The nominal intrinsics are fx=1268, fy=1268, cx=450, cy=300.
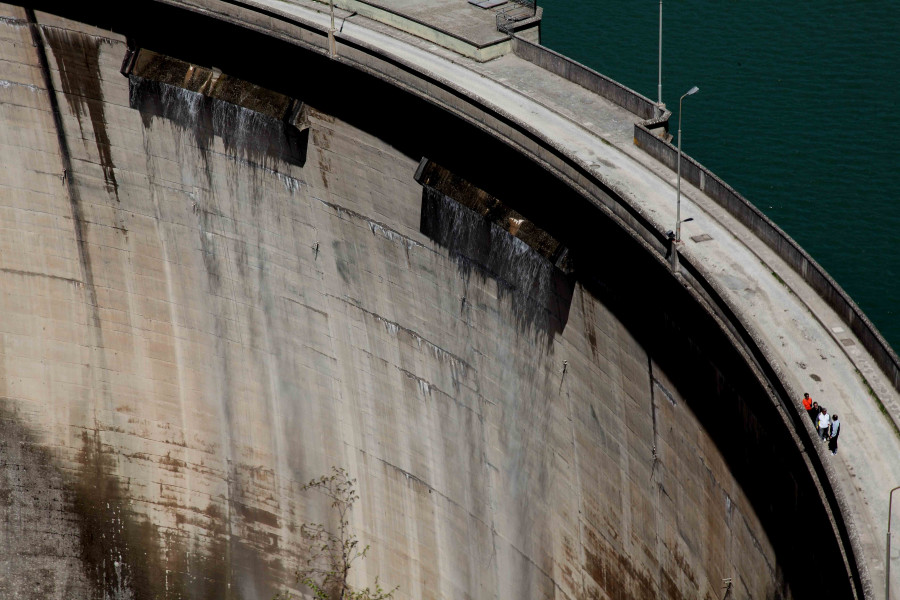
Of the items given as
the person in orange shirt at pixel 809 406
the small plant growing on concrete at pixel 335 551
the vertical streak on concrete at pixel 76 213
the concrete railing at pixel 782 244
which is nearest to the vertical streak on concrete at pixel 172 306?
the vertical streak on concrete at pixel 76 213

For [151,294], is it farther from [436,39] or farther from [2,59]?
[436,39]

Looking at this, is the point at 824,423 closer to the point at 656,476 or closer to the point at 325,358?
the point at 656,476

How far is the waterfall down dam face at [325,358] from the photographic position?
31781 mm

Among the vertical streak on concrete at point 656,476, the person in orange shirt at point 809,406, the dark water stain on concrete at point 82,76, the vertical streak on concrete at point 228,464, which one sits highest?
the dark water stain on concrete at point 82,76

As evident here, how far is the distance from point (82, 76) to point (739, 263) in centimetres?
2636

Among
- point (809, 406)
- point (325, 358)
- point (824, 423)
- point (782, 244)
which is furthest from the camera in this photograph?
point (325, 358)

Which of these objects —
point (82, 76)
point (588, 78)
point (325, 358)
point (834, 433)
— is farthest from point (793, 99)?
point (834, 433)

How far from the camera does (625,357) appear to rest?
32.7 meters

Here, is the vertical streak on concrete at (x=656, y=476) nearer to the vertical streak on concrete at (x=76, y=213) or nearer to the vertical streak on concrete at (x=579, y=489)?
the vertical streak on concrete at (x=579, y=489)

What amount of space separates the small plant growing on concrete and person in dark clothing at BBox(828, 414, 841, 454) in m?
21.7

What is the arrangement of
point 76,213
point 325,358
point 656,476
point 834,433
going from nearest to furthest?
point 834,433
point 656,476
point 325,358
point 76,213

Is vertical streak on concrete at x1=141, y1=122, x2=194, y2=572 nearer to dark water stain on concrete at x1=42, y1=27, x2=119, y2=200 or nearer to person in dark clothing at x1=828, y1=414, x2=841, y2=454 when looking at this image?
dark water stain on concrete at x1=42, y1=27, x2=119, y2=200

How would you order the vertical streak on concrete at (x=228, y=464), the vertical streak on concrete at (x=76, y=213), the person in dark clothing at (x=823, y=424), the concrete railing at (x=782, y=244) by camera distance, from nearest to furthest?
the person in dark clothing at (x=823, y=424)
the concrete railing at (x=782, y=244)
the vertical streak on concrete at (x=76, y=213)
the vertical streak on concrete at (x=228, y=464)

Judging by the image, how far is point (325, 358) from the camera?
4372cm
